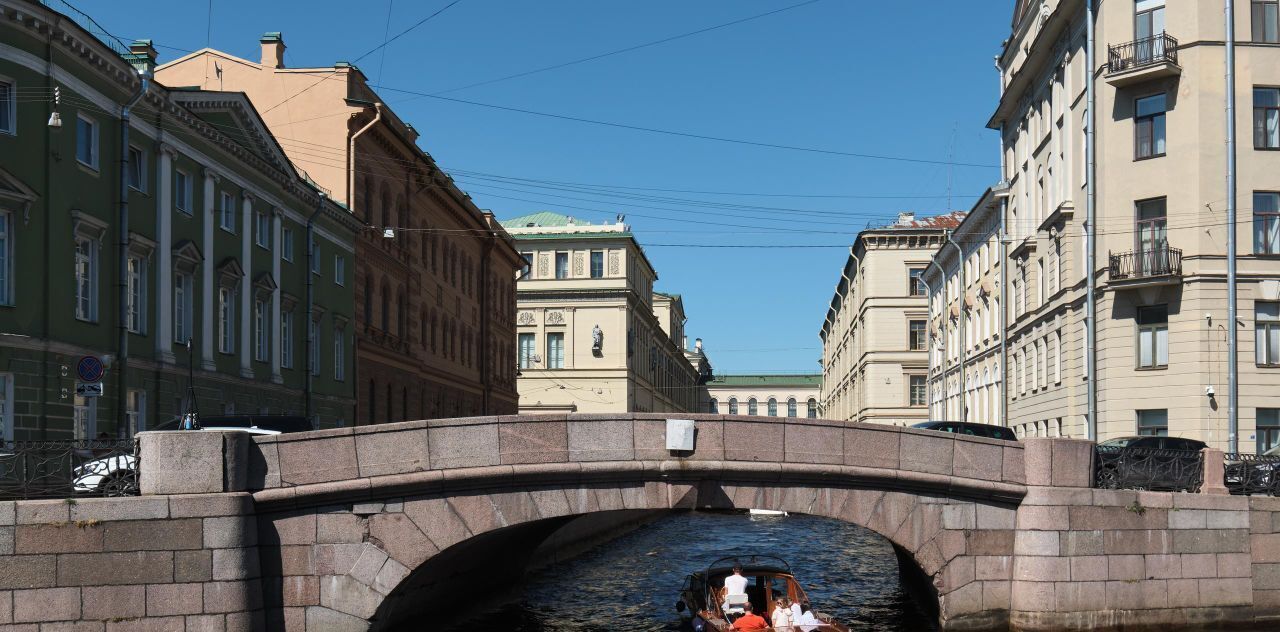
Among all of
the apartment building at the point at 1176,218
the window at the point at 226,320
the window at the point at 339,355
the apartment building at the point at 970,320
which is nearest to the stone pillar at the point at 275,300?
the window at the point at 226,320

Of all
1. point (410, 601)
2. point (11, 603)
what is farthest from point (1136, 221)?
point (11, 603)

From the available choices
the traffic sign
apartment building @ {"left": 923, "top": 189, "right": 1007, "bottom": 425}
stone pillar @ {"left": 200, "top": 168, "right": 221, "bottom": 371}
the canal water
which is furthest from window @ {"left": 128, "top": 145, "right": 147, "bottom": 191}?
apartment building @ {"left": 923, "top": 189, "right": 1007, "bottom": 425}

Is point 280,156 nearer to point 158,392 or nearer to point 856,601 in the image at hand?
point 158,392

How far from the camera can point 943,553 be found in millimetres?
20172

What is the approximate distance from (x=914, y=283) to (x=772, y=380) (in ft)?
336

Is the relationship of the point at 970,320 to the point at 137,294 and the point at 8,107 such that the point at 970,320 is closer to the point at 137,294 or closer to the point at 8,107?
the point at 137,294

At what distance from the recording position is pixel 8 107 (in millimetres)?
26156

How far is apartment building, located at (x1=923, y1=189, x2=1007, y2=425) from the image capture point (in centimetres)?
5938

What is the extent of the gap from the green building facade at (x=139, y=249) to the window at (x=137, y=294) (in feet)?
0.16

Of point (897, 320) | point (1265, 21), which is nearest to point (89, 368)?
point (1265, 21)

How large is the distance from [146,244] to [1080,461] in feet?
71.7

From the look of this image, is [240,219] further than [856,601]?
Yes

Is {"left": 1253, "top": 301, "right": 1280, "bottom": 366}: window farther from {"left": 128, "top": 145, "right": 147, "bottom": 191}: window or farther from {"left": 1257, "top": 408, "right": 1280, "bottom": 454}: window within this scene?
{"left": 128, "top": 145, "right": 147, "bottom": 191}: window

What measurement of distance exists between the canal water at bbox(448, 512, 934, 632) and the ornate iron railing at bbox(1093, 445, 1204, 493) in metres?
4.76
